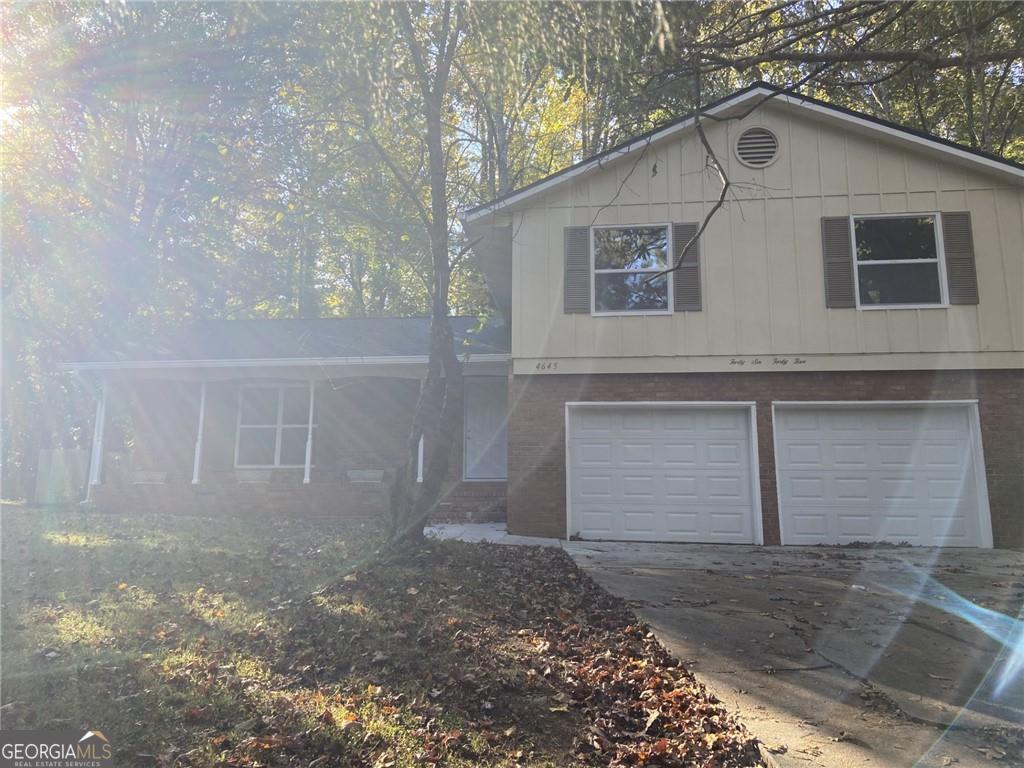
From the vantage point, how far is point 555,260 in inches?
422

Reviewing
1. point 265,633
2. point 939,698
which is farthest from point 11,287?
point 939,698

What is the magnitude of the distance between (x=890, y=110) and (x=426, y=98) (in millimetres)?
13889

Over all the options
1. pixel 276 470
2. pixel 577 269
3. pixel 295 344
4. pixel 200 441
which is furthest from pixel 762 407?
pixel 200 441

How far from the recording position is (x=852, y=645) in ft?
16.4

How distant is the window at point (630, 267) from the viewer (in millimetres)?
10508

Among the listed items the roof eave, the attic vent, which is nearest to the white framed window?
the roof eave

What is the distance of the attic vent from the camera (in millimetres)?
10570

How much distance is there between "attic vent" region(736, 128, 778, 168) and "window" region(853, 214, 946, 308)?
161 cm

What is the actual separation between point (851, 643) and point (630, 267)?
6702mm

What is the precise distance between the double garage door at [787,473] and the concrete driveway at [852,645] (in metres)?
1.10

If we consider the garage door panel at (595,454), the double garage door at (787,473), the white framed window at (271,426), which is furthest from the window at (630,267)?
the white framed window at (271,426)

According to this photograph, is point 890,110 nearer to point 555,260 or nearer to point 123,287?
point 555,260

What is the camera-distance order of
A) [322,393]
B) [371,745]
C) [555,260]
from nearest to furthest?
[371,745]
[555,260]
[322,393]

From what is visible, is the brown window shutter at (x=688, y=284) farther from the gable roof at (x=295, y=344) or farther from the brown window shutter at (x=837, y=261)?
the gable roof at (x=295, y=344)
